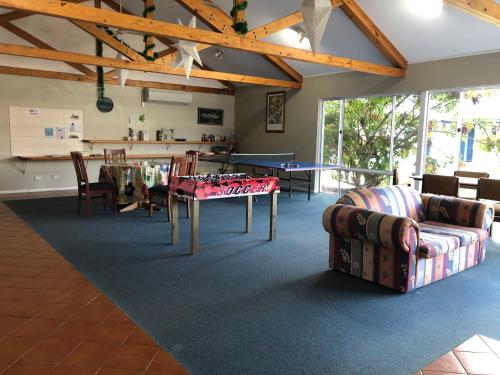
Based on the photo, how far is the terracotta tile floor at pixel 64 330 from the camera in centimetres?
225

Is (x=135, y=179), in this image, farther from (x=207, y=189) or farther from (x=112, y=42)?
(x=112, y=42)

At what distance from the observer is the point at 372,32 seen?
259 inches

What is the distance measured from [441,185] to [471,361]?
397cm

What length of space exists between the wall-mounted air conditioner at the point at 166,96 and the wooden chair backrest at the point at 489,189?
6.82 meters

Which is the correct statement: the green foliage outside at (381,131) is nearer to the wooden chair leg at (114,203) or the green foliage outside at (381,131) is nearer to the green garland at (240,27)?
the green garland at (240,27)

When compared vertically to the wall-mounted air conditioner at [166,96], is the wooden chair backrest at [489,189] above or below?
below

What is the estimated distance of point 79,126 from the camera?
341 inches

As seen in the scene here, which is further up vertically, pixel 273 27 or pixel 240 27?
pixel 273 27

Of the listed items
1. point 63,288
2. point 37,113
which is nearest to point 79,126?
point 37,113

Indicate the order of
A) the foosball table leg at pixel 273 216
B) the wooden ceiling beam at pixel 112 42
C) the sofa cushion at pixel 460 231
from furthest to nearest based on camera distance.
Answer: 1. the wooden ceiling beam at pixel 112 42
2. the foosball table leg at pixel 273 216
3. the sofa cushion at pixel 460 231

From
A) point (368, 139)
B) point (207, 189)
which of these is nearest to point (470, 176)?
point (368, 139)

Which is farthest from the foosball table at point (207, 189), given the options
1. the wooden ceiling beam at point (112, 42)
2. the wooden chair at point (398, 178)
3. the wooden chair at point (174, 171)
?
the wooden ceiling beam at point (112, 42)

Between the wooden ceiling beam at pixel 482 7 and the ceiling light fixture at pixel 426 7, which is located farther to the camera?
the ceiling light fixture at pixel 426 7

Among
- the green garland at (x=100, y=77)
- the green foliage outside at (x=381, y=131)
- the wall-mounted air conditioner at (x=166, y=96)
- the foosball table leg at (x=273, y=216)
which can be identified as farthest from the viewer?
the wall-mounted air conditioner at (x=166, y=96)
